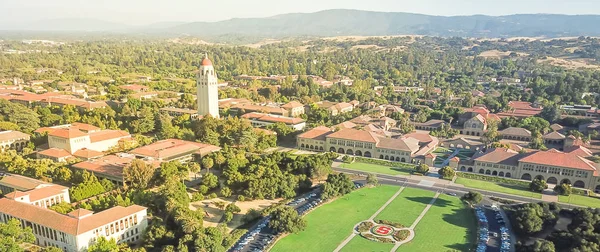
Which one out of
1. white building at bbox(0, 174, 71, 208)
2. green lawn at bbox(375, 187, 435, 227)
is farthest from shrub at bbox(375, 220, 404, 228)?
white building at bbox(0, 174, 71, 208)

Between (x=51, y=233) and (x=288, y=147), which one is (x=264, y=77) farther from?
(x=51, y=233)

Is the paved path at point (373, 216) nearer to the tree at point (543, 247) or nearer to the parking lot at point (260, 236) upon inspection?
the parking lot at point (260, 236)

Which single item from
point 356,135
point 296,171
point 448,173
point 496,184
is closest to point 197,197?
point 296,171

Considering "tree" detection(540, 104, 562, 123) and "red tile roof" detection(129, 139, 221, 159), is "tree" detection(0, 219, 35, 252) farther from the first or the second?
"tree" detection(540, 104, 562, 123)

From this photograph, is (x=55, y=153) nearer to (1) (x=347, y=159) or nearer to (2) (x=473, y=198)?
(1) (x=347, y=159)

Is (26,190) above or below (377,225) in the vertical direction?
above

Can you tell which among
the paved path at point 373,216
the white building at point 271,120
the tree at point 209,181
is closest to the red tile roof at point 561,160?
the paved path at point 373,216

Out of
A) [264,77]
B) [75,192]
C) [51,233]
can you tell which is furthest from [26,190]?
[264,77]
